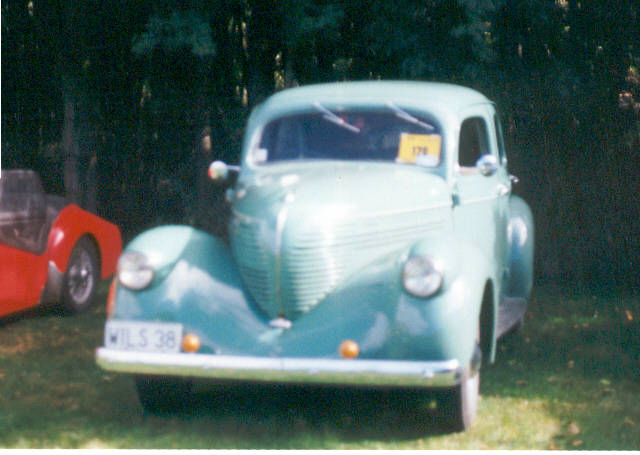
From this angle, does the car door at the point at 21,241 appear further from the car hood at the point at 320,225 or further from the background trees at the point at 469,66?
the car hood at the point at 320,225

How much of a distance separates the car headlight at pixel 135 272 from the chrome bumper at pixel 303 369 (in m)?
0.38

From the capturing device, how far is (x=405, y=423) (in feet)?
16.8

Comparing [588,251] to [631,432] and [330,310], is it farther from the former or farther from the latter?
[330,310]

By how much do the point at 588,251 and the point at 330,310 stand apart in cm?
591

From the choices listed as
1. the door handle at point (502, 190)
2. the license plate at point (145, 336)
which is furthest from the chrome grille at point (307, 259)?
the door handle at point (502, 190)

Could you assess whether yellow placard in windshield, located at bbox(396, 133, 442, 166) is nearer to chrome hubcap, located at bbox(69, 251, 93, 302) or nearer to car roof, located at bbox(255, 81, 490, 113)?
car roof, located at bbox(255, 81, 490, 113)

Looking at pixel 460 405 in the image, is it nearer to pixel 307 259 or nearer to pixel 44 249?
pixel 307 259

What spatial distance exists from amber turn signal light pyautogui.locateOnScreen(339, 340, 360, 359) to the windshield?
152cm

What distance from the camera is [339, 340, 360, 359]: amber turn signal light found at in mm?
4445

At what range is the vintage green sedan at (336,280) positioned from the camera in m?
4.43

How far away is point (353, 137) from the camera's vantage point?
5.79m

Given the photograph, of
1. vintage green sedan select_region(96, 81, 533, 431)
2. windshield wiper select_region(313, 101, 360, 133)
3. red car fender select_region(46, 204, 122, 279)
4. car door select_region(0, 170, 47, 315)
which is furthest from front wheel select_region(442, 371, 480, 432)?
red car fender select_region(46, 204, 122, 279)

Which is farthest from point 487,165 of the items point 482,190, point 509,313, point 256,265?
point 256,265

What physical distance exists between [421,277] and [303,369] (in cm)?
71
